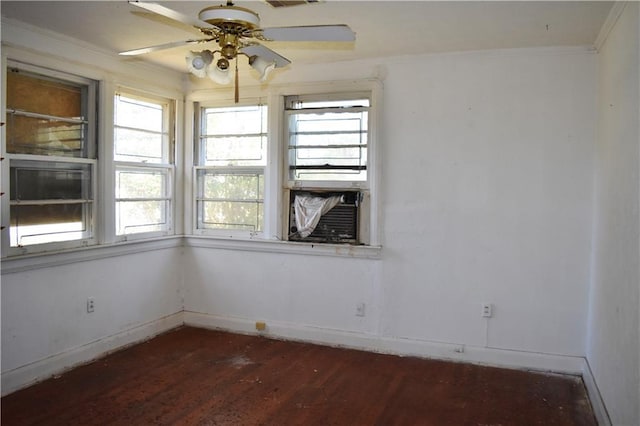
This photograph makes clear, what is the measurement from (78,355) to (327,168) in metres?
2.45

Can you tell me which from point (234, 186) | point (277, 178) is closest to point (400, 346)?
point (277, 178)

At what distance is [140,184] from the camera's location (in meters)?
4.39

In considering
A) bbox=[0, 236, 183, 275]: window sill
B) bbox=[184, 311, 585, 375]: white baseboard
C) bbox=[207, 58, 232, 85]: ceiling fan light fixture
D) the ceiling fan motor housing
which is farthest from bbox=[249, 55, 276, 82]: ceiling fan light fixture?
Result: bbox=[184, 311, 585, 375]: white baseboard

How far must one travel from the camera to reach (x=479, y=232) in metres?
3.86

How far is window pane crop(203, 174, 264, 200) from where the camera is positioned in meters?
4.57

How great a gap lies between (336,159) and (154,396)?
231 cm

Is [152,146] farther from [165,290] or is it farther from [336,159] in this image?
[336,159]

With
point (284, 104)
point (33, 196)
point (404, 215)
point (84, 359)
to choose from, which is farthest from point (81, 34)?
point (404, 215)

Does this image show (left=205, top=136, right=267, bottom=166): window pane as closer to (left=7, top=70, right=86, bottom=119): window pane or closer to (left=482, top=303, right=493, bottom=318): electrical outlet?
(left=7, top=70, right=86, bottom=119): window pane

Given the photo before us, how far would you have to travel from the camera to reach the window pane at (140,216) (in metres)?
4.20

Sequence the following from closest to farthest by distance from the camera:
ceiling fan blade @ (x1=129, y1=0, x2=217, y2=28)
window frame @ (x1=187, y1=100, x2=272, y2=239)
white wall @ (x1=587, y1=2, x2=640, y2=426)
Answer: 1. ceiling fan blade @ (x1=129, y1=0, x2=217, y2=28)
2. white wall @ (x1=587, y1=2, x2=640, y2=426)
3. window frame @ (x1=187, y1=100, x2=272, y2=239)

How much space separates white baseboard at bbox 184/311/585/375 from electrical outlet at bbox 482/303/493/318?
0.86 ft

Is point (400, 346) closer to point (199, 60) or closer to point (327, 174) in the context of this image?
point (327, 174)

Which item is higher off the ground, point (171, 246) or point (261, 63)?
point (261, 63)
